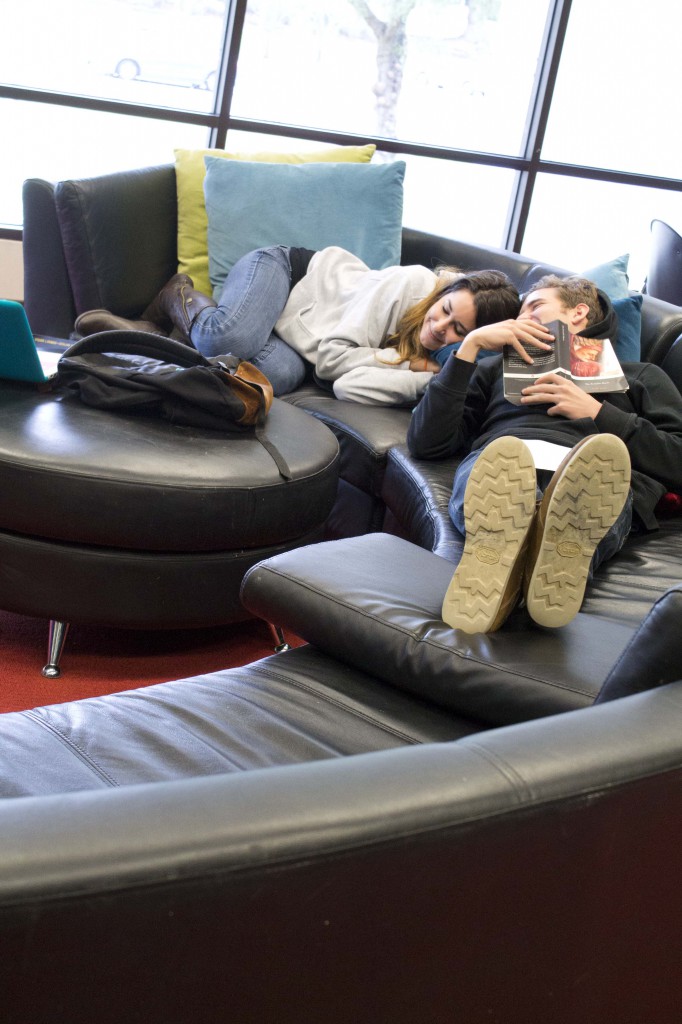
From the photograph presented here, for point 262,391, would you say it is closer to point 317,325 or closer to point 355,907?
point 317,325

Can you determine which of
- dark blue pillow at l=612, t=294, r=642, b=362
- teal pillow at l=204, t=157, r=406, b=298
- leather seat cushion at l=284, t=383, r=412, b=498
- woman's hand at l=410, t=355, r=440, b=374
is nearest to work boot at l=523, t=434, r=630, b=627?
leather seat cushion at l=284, t=383, r=412, b=498

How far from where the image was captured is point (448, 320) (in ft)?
8.54

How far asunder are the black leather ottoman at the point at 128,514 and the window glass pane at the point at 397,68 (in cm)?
245

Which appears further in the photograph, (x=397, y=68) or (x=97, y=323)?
(x=397, y=68)

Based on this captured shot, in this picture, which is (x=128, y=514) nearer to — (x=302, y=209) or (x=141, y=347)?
(x=141, y=347)

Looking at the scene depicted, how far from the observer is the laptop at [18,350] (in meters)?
1.90

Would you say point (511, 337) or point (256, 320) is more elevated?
point (511, 337)

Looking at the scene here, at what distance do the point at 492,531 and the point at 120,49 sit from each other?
10.6ft

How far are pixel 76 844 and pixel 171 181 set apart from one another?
2.90 m

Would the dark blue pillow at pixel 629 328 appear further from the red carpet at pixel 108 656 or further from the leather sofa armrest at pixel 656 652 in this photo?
the leather sofa armrest at pixel 656 652

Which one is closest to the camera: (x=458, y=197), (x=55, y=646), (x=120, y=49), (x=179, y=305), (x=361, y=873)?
(x=361, y=873)

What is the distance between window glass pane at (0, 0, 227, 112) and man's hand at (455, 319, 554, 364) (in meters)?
2.22

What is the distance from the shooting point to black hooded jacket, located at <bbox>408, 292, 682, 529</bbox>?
214 cm

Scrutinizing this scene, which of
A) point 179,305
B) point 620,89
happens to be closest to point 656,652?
point 179,305
